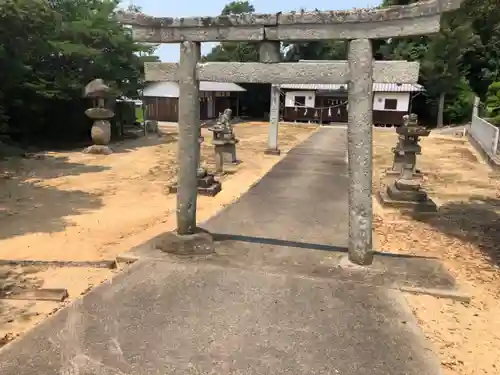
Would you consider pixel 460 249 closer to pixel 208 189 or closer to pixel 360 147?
pixel 360 147

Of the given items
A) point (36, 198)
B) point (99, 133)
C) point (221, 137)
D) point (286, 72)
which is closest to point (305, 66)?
point (286, 72)

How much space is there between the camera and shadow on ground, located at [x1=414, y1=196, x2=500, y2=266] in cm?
845

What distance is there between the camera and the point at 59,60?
20188mm

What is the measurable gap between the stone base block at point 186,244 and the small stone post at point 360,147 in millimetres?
2049

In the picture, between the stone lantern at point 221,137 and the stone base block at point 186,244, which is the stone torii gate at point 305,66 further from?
the stone lantern at point 221,137

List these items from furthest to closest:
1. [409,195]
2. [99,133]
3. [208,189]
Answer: [99,133]
[208,189]
[409,195]

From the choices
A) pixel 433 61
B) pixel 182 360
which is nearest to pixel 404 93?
pixel 433 61

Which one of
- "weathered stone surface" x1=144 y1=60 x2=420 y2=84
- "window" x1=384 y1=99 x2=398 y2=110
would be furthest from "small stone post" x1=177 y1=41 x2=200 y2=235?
"window" x1=384 y1=99 x2=398 y2=110

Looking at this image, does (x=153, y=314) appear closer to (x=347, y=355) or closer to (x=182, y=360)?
(x=182, y=360)

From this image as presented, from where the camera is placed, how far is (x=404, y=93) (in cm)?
3362

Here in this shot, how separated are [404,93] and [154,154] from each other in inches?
848

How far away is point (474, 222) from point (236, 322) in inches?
288

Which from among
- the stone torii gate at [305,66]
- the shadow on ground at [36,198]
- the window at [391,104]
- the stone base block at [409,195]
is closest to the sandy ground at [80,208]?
the shadow on ground at [36,198]

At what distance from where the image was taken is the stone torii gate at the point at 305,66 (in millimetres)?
5551
